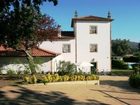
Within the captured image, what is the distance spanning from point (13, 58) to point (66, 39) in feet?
28.7

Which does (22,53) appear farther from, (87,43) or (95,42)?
(95,42)

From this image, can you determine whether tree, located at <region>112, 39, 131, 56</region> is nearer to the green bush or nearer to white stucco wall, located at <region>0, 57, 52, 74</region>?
white stucco wall, located at <region>0, 57, 52, 74</region>

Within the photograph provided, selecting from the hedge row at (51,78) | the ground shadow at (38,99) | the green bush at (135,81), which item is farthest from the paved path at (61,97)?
the green bush at (135,81)

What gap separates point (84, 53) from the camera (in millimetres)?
54938

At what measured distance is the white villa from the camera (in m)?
53.9

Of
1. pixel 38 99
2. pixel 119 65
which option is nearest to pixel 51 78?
pixel 38 99

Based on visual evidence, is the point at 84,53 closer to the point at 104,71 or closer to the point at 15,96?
the point at 104,71

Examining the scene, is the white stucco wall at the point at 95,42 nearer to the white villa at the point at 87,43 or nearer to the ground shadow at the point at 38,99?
the white villa at the point at 87,43

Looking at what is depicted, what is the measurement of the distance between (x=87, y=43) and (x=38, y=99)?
1352 inches

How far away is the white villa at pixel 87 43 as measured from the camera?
177ft

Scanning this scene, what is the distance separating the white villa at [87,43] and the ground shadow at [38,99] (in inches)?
1201

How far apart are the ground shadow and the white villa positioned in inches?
1201

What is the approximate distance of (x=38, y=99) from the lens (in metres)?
20.7

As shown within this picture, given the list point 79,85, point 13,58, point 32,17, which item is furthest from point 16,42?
point 13,58
